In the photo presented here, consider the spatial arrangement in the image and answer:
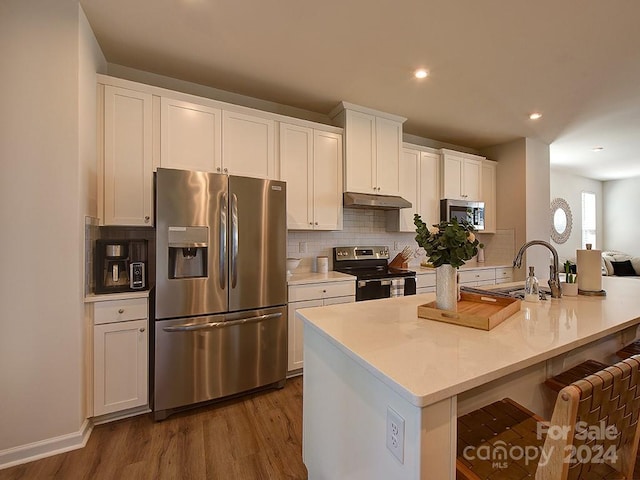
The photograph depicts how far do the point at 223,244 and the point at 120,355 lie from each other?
1.01 meters

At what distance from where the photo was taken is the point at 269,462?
1708mm

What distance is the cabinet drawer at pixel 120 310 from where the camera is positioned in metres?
1.96

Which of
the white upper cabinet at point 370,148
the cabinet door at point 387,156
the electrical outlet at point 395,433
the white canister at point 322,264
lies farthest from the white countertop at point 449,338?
the cabinet door at point 387,156

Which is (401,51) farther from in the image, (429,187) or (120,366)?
(120,366)

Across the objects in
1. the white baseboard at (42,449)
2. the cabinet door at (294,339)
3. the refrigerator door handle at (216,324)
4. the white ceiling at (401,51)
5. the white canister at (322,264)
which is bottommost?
the white baseboard at (42,449)

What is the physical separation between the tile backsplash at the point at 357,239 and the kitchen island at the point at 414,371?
5.65 ft

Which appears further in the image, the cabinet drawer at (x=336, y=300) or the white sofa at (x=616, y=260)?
the white sofa at (x=616, y=260)

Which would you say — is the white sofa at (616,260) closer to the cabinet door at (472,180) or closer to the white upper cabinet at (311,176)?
the cabinet door at (472,180)

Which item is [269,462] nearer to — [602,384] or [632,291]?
[602,384]

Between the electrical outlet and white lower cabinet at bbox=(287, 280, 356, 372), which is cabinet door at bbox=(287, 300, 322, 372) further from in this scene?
the electrical outlet

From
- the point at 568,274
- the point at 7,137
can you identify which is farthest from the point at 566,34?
the point at 7,137

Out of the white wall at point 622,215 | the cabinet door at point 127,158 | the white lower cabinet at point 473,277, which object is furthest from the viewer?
the white wall at point 622,215

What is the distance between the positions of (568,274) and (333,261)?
2136 mm

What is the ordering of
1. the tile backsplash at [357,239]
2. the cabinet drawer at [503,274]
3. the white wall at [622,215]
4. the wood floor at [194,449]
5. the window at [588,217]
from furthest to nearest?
1. the window at [588,217]
2. the white wall at [622,215]
3. the cabinet drawer at [503,274]
4. the tile backsplash at [357,239]
5. the wood floor at [194,449]
